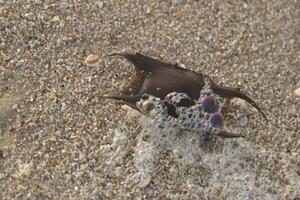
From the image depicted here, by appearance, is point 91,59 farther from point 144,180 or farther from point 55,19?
point 144,180

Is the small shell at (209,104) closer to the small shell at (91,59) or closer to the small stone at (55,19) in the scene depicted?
the small shell at (91,59)

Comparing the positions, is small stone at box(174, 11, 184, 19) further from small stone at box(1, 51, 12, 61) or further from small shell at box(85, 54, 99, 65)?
small stone at box(1, 51, 12, 61)

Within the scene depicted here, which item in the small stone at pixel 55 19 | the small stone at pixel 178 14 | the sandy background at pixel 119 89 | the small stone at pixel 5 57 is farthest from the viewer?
the small stone at pixel 178 14

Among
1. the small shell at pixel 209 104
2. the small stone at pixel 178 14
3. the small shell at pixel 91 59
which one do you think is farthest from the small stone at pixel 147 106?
the small stone at pixel 178 14

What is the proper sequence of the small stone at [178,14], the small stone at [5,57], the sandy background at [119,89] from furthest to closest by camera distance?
the small stone at [178,14], the small stone at [5,57], the sandy background at [119,89]

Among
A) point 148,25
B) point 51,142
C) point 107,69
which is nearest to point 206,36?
point 148,25

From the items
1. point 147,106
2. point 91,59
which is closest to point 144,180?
point 147,106

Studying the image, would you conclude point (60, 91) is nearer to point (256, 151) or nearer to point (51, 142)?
point (51, 142)
